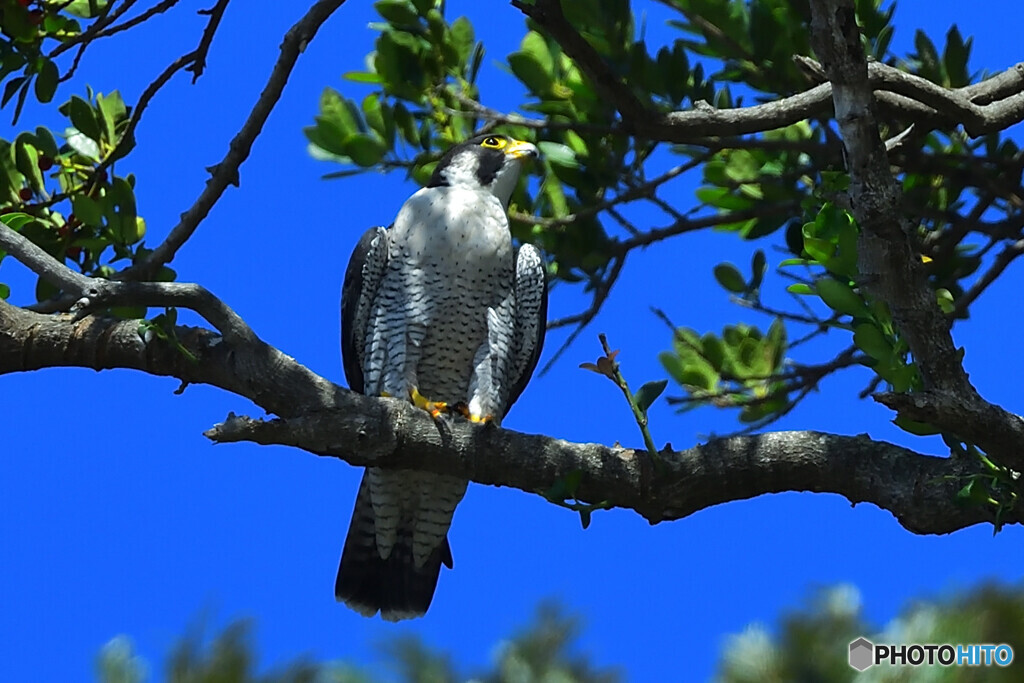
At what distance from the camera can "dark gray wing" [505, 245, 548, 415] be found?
585 centimetres

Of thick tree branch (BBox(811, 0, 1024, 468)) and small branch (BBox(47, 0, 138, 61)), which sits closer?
thick tree branch (BBox(811, 0, 1024, 468))

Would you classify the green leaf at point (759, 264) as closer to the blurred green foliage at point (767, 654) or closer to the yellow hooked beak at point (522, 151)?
the yellow hooked beak at point (522, 151)

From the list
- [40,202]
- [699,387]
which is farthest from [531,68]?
[40,202]

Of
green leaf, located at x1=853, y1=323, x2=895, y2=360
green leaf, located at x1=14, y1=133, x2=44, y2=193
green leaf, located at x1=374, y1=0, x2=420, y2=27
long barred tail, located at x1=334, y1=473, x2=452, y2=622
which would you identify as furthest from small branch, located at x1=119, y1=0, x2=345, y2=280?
green leaf, located at x1=853, y1=323, x2=895, y2=360

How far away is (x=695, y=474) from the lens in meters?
3.95

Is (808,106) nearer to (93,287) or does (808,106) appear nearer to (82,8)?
(93,287)

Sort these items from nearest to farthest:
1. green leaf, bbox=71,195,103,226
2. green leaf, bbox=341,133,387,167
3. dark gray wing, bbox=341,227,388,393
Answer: green leaf, bbox=71,195,103,226
green leaf, bbox=341,133,387,167
dark gray wing, bbox=341,227,388,393

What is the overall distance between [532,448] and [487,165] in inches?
93.9

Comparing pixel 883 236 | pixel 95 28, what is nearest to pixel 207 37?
pixel 95 28

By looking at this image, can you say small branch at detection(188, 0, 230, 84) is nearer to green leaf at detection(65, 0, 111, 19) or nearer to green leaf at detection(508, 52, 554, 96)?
green leaf at detection(65, 0, 111, 19)

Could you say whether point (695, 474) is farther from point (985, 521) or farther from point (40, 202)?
point (40, 202)

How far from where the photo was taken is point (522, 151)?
236 inches

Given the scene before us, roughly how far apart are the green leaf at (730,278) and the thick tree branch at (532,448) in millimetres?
1382

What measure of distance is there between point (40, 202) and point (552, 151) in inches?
75.2
